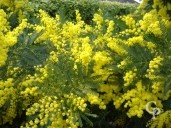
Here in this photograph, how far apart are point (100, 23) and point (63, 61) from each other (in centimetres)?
67

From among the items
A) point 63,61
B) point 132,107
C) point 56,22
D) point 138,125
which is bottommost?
point 138,125

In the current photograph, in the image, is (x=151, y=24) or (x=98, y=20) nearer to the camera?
(x=151, y=24)

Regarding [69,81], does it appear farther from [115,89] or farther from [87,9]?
[87,9]

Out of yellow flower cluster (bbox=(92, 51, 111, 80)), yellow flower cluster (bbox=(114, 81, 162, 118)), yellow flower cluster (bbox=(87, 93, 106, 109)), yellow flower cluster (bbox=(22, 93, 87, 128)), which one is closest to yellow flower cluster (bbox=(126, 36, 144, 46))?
yellow flower cluster (bbox=(92, 51, 111, 80))

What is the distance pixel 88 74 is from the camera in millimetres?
3236

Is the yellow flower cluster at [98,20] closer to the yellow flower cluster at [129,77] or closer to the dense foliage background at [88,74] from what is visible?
the dense foliage background at [88,74]

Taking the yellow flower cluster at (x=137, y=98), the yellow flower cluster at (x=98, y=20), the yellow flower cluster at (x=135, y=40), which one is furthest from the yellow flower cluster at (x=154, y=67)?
the yellow flower cluster at (x=98, y=20)

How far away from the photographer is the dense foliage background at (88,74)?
10.2 feet

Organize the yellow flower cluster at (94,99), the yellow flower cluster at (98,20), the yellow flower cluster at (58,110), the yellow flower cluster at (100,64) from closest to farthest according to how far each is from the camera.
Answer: the yellow flower cluster at (58,110), the yellow flower cluster at (94,99), the yellow flower cluster at (100,64), the yellow flower cluster at (98,20)

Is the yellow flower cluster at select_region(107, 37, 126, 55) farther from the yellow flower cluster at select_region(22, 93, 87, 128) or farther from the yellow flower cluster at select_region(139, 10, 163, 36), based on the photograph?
the yellow flower cluster at select_region(22, 93, 87, 128)

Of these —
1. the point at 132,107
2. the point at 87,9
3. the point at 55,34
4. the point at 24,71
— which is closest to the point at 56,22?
the point at 55,34

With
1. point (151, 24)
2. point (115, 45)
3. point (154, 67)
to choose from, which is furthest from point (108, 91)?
point (151, 24)

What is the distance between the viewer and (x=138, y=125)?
11.7 feet

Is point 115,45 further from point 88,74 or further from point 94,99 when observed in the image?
point 94,99
